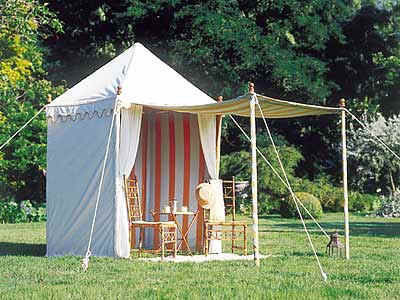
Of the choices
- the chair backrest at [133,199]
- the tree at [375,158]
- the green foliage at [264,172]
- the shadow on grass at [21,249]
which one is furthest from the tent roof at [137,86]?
the tree at [375,158]

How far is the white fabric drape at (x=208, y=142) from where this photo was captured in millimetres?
11180

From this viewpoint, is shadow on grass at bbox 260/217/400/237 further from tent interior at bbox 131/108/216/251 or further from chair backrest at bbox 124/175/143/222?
chair backrest at bbox 124/175/143/222

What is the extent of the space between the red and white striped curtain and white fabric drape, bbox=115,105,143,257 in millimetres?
1161

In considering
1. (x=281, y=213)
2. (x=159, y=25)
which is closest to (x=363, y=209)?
(x=281, y=213)

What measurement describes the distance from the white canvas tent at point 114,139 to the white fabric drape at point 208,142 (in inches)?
0.5

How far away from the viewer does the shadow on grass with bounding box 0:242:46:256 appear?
36.2ft

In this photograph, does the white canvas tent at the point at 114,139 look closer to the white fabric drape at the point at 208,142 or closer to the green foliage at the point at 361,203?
the white fabric drape at the point at 208,142

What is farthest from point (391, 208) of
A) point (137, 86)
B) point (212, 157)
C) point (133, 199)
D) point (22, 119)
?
point (137, 86)

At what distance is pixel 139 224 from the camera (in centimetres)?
1009

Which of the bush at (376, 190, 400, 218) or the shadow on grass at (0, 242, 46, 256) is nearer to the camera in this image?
the shadow on grass at (0, 242, 46, 256)

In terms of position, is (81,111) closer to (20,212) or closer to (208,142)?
(208,142)

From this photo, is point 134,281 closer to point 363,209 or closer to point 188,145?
point 188,145

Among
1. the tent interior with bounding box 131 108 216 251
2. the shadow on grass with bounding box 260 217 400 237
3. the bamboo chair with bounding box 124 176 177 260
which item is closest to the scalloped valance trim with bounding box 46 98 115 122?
the bamboo chair with bounding box 124 176 177 260

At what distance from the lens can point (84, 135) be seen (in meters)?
10.6
